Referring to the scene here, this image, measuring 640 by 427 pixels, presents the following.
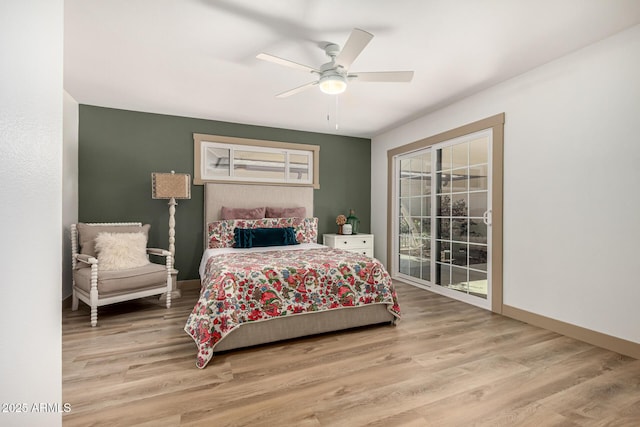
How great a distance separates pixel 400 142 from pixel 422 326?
297 centimetres

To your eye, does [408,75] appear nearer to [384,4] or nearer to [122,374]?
[384,4]

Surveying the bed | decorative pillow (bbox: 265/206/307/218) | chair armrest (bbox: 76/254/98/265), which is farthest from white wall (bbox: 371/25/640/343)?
chair armrest (bbox: 76/254/98/265)

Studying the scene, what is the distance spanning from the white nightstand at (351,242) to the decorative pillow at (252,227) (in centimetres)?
47

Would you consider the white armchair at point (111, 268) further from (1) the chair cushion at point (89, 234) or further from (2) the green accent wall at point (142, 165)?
(2) the green accent wall at point (142, 165)

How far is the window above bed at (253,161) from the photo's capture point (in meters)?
→ 4.40

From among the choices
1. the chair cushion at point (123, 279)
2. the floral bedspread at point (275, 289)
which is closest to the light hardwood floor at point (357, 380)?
the floral bedspread at point (275, 289)

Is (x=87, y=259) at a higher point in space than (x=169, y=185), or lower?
lower

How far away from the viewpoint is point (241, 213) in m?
4.23

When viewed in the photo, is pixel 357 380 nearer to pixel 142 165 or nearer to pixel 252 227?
pixel 252 227

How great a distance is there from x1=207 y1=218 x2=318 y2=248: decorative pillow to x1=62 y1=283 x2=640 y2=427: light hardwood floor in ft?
4.17

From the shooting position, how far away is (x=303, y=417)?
1590 mm

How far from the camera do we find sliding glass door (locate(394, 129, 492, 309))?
11.5 feet

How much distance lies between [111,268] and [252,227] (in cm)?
160

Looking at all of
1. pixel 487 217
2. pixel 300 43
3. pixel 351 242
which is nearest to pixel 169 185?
pixel 300 43
